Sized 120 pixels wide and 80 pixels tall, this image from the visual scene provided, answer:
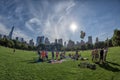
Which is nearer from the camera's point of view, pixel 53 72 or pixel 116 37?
pixel 53 72

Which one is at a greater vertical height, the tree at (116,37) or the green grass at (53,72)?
the tree at (116,37)

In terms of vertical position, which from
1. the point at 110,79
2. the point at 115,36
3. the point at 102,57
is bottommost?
the point at 110,79

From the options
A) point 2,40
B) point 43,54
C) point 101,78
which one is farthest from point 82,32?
point 101,78

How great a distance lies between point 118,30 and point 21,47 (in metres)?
117

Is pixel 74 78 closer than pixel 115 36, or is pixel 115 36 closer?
pixel 74 78

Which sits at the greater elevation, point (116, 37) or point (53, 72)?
point (116, 37)

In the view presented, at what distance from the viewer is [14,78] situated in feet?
50.1

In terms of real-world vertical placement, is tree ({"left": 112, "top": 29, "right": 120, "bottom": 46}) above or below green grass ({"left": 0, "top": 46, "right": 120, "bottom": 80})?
above

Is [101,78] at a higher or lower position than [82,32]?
lower

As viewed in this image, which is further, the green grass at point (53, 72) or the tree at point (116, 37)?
the tree at point (116, 37)

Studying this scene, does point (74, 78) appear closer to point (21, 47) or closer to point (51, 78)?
point (51, 78)

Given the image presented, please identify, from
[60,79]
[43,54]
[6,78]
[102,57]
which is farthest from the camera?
[43,54]

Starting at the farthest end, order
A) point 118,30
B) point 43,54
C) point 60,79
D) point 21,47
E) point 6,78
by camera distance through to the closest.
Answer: point 21,47
point 118,30
point 43,54
point 60,79
point 6,78

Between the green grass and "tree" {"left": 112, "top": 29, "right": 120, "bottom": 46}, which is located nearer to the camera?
the green grass
